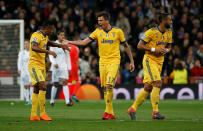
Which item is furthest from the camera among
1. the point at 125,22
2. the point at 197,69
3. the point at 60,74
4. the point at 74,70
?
the point at 125,22

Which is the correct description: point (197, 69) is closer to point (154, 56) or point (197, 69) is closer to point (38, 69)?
point (154, 56)

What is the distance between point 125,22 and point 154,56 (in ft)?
42.0

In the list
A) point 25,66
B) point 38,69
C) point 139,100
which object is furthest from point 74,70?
point 139,100

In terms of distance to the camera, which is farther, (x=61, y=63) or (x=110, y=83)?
(x=61, y=63)

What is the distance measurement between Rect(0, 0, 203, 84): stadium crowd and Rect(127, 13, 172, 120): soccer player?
10735 mm

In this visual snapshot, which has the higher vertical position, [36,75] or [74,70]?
[74,70]

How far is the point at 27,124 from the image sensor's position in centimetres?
961

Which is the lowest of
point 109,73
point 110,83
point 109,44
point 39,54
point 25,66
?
point 110,83

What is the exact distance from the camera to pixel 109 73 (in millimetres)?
11047

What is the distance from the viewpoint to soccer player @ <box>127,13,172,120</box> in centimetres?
1074

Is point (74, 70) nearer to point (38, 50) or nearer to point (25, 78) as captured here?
point (25, 78)

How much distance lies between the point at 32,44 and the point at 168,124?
361 centimetres

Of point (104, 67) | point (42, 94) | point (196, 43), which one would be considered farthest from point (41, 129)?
point (196, 43)

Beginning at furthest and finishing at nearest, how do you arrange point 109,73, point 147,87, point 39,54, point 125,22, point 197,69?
point 125,22, point 197,69, point 109,73, point 39,54, point 147,87
